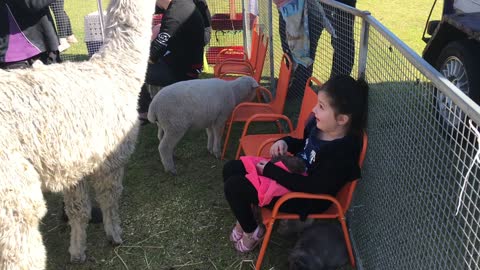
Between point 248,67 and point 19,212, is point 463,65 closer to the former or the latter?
point 248,67

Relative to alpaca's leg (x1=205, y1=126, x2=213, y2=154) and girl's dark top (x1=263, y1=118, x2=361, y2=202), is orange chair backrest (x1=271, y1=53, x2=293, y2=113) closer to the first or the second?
alpaca's leg (x1=205, y1=126, x2=213, y2=154)

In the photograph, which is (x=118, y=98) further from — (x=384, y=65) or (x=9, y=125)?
(x=384, y=65)

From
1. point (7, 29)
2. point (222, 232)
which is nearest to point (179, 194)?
point (222, 232)

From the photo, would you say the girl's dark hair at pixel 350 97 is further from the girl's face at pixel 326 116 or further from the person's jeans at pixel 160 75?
the person's jeans at pixel 160 75

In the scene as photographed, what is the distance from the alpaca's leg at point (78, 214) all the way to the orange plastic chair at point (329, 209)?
46.4 inches

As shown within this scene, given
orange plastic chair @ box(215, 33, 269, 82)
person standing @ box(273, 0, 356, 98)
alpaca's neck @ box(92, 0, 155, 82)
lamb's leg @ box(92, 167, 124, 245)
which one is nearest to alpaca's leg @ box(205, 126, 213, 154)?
orange plastic chair @ box(215, 33, 269, 82)

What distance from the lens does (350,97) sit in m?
2.57

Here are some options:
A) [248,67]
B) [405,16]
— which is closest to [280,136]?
[248,67]

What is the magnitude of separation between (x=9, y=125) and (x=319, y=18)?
2474 mm

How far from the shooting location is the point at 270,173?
2691mm

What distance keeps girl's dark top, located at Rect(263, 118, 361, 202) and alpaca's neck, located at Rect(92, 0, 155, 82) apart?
113 centimetres

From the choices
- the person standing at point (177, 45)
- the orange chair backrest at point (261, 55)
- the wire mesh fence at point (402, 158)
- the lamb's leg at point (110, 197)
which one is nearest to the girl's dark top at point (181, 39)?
the person standing at point (177, 45)

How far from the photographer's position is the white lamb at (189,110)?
3.87 m

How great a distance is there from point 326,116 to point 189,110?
63.8 inches
